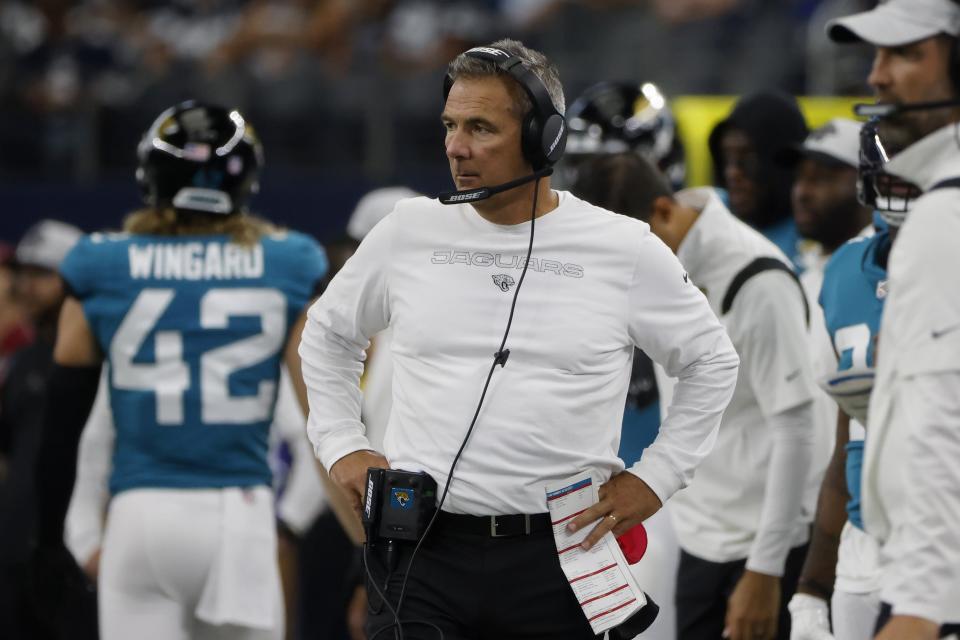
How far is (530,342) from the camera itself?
312cm

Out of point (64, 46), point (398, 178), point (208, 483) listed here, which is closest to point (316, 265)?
point (208, 483)

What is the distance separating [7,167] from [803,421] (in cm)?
808

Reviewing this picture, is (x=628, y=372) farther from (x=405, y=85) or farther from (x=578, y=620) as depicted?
(x=405, y=85)

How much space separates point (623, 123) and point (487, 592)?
10.1ft

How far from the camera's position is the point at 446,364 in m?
3.15

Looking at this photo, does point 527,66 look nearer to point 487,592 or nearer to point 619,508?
point 619,508

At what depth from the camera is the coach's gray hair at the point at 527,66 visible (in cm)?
320

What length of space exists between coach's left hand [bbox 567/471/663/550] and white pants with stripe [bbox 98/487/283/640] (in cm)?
160

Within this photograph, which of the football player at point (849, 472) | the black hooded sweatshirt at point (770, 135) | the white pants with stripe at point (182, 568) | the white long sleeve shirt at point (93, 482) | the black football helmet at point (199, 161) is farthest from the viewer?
the black hooded sweatshirt at point (770, 135)

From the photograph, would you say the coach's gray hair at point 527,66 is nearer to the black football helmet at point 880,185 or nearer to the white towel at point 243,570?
the black football helmet at point 880,185

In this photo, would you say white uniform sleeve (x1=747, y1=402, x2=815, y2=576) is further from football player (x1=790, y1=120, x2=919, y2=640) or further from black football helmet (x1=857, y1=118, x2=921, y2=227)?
black football helmet (x1=857, y1=118, x2=921, y2=227)

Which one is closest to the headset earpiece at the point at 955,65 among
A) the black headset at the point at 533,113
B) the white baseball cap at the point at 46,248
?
the black headset at the point at 533,113

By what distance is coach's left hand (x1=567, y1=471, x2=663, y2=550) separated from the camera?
3.08 metres

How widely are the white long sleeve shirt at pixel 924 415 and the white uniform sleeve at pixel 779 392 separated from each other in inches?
64.4
